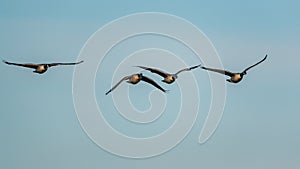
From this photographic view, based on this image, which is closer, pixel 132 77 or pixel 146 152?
pixel 132 77

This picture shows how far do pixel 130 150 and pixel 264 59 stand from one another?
513cm

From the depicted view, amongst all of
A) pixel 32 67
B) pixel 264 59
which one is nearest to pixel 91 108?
pixel 32 67

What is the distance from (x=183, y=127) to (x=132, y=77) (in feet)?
8.71

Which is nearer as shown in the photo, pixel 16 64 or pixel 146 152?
pixel 16 64

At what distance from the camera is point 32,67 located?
22.7 m

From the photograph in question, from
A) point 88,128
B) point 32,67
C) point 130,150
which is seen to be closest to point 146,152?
point 130,150

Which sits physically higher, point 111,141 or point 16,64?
point 16,64

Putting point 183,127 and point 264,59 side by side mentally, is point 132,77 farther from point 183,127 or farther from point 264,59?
point 264,59

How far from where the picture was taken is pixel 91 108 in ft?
76.2

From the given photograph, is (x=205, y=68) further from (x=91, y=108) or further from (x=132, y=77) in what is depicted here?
(x=91, y=108)

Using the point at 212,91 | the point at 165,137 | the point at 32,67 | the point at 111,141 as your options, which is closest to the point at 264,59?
the point at 212,91

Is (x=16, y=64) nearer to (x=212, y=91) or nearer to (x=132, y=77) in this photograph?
(x=132, y=77)

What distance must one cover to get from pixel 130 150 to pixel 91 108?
196cm

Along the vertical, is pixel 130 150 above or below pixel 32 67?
below
